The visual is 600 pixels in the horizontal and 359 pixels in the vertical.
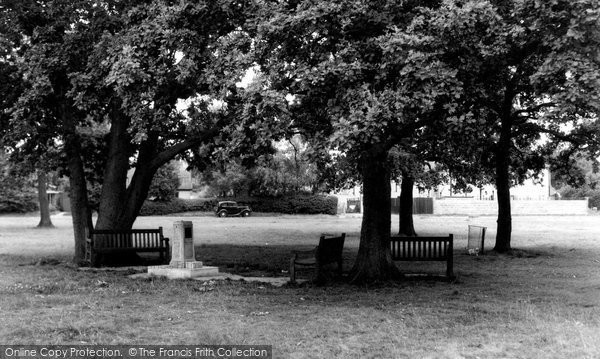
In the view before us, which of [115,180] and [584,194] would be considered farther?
[584,194]

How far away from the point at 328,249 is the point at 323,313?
13.3ft

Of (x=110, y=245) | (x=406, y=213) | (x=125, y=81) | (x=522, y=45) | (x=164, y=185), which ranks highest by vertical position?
(x=522, y=45)

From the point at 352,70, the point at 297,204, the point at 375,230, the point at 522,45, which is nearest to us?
the point at 352,70

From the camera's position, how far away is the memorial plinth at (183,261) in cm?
1348

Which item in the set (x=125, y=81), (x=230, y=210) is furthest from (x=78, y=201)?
(x=230, y=210)

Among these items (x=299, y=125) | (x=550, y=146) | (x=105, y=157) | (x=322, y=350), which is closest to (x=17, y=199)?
(x=105, y=157)

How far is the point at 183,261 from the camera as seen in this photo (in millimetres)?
13766

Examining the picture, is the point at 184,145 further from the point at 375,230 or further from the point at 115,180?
the point at 375,230

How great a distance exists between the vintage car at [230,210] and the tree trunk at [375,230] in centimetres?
4000

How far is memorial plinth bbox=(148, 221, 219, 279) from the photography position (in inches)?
531

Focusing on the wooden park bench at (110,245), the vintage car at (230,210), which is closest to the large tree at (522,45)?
the wooden park bench at (110,245)

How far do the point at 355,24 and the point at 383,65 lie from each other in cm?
133

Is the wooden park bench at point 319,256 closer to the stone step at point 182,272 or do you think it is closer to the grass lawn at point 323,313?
the grass lawn at point 323,313

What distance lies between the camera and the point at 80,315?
336 inches
